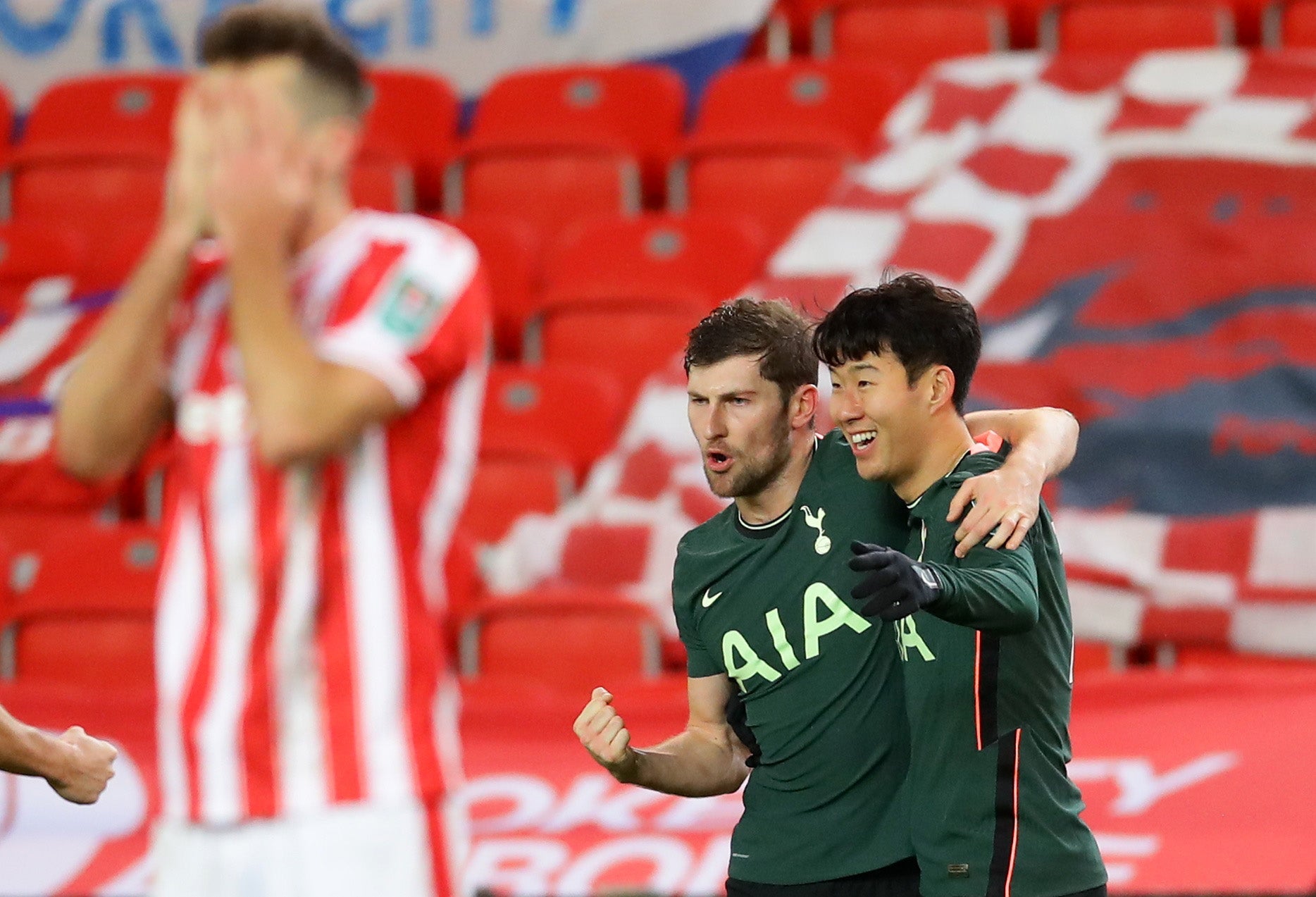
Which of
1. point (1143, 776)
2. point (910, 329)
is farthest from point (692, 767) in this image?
point (1143, 776)

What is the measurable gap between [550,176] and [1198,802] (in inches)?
156

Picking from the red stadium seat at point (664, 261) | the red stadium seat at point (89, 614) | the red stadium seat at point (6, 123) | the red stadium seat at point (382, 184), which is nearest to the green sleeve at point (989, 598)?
the red stadium seat at point (89, 614)

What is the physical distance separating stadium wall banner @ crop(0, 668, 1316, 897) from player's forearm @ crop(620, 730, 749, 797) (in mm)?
1315

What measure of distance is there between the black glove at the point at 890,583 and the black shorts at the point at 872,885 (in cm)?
74

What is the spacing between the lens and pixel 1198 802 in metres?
4.07

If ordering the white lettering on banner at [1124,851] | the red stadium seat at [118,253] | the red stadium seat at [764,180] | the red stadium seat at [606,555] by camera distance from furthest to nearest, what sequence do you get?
the red stadium seat at [764,180] → the red stadium seat at [118,253] → the red stadium seat at [606,555] → the white lettering on banner at [1124,851]

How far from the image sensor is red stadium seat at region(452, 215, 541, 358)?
21.1 feet

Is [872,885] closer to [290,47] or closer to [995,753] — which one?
[995,753]

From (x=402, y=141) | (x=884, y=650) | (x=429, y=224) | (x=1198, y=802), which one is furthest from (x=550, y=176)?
(x=429, y=224)

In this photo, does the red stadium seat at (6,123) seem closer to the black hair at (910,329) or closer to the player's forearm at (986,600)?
the black hair at (910,329)

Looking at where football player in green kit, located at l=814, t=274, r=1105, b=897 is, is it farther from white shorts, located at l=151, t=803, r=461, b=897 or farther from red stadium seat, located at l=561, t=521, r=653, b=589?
red stadium seat, located at l=561, t=521, r=653, b=589

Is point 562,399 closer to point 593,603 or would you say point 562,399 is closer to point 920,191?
point 593,603

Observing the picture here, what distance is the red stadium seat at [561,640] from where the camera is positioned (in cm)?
483

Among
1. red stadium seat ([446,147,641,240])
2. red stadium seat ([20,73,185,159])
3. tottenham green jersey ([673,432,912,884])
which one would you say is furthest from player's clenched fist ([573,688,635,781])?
red stadium seat ([20,73,185,159])
